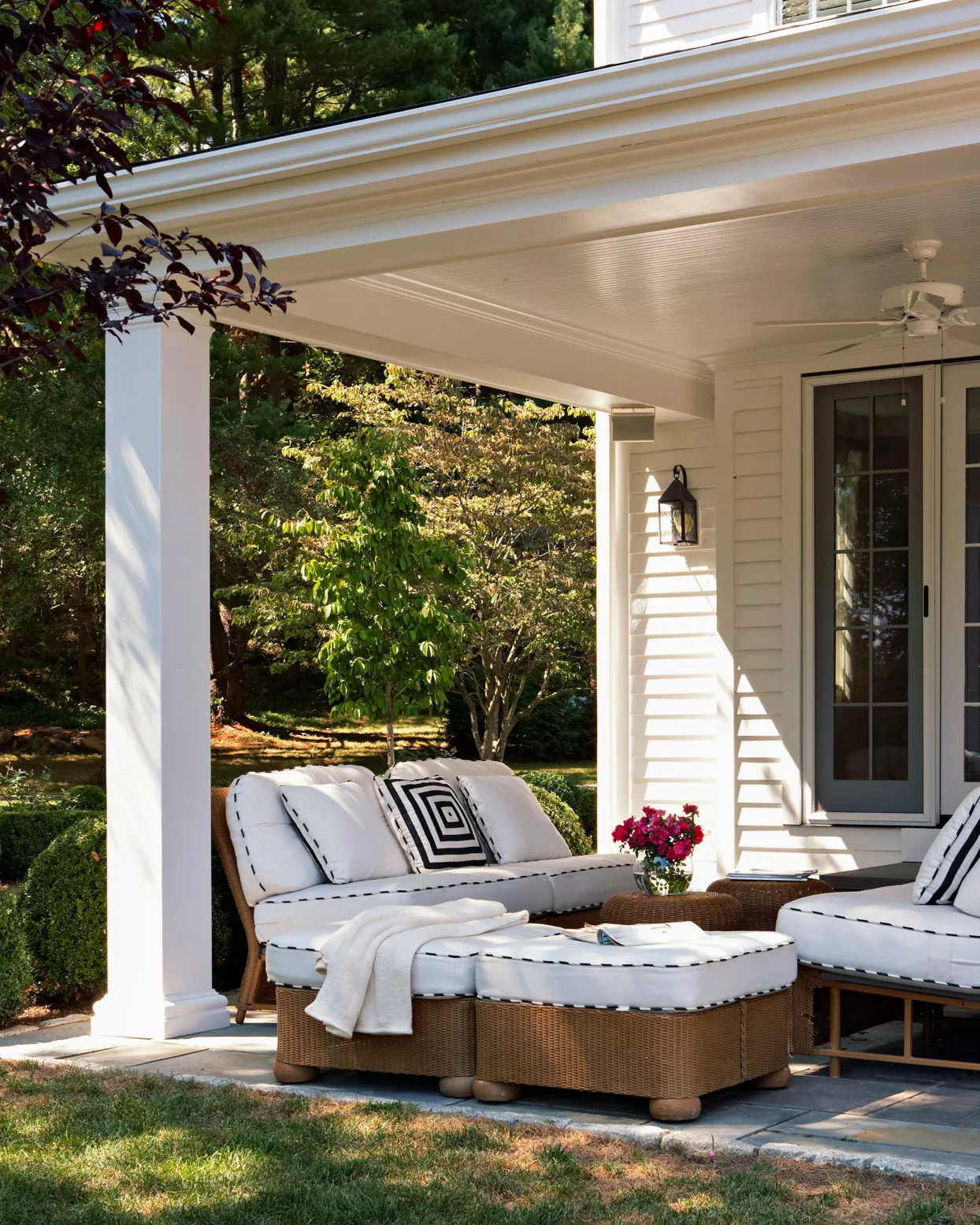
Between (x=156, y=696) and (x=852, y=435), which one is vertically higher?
(x=852, y=435)

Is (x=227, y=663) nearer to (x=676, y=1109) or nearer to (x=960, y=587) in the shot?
(x=960, y=587)

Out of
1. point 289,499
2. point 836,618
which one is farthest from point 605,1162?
point 289,499

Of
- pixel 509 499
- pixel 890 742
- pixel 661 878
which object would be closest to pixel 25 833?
pixel 661 878

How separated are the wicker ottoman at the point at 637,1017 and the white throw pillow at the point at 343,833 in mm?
1712

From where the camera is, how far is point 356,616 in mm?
10500

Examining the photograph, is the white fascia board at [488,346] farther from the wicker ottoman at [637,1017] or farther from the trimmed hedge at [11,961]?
the wicker ottoman at [637,1017]

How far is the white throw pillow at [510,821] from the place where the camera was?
7059 millimetres

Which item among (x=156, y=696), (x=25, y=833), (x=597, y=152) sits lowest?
(x=25, y=833)

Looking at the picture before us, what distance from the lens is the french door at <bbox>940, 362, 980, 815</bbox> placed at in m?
7.63

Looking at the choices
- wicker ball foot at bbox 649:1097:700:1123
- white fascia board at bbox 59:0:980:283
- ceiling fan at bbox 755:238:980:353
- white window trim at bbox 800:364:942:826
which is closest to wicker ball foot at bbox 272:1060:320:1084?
wicker ball foot at bbox 649:1097:700:1123

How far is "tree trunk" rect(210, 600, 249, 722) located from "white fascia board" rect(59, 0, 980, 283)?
1153cm

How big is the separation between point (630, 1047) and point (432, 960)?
2.23 ft

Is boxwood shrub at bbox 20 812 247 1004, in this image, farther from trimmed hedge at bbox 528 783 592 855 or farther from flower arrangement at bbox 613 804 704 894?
trimmed hedge at bbox 528 783 592 855

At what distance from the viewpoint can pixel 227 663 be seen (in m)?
18.7
